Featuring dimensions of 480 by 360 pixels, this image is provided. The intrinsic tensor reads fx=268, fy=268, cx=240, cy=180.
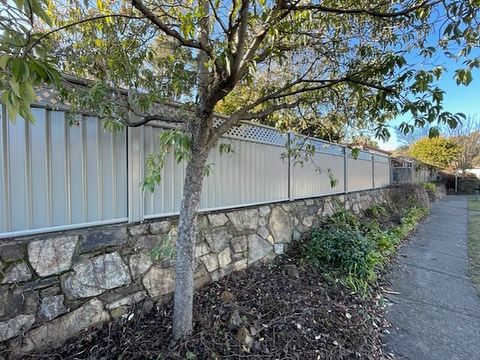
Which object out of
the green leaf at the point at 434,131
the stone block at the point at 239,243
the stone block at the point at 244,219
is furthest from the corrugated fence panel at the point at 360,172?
the green leaf at the point at 434,131

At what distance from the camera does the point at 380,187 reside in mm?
9516

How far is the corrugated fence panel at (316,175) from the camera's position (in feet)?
16.4

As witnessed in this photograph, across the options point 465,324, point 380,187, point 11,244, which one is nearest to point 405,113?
point 465,324

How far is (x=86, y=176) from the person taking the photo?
7.73 feet

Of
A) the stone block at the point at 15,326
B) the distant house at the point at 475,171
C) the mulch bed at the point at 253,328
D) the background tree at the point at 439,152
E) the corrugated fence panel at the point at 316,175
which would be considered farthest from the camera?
the distant house at the point at 475,171

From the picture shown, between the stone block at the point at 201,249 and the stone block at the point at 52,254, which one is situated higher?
the stone block at the point at 52,254

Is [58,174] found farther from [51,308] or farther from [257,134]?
[257,134]

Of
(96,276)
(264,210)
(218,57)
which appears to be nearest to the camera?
(218,57)

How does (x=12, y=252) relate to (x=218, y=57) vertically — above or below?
below

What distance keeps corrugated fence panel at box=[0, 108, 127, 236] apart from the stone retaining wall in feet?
0.48

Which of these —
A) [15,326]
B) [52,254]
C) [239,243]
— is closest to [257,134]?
[239,243]

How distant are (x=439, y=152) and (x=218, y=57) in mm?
23785

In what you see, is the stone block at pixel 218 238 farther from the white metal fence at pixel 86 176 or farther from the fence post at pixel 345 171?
the fence post at pixel 345 171

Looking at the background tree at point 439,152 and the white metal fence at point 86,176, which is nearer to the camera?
the white metal fence at point 86,176
